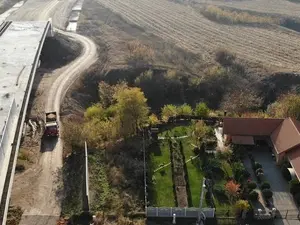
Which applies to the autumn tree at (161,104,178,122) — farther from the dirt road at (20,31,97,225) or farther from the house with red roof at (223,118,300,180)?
the dirt road at (20,31,97,225)

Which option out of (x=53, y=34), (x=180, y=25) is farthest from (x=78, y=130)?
(x=180, y=25)

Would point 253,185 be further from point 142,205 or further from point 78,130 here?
point 78,130

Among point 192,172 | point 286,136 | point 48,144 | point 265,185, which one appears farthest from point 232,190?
point 48,144

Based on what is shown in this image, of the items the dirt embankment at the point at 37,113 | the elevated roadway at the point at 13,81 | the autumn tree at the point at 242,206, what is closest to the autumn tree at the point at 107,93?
the dirt embankment at the point at 37,113

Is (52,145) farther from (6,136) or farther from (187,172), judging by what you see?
(187,172)

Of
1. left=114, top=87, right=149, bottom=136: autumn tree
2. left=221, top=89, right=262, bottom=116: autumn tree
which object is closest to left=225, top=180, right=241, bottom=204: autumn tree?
left=114, top=87, right=149, bottom=136: autumn tree

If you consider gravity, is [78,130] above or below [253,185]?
above

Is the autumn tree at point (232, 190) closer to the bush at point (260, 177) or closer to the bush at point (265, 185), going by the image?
the bush at point (265, 185)
